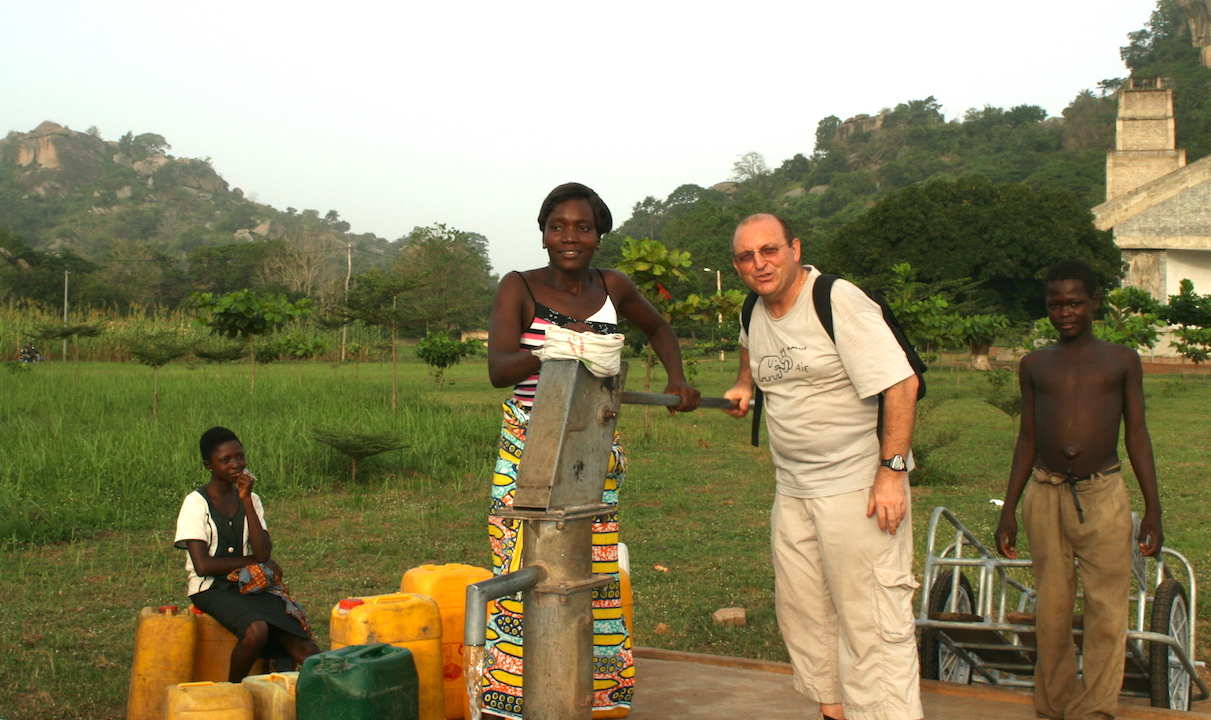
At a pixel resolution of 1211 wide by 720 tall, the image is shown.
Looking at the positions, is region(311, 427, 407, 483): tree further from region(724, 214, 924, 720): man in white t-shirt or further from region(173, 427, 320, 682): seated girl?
region(724, 214, 924, 720): man in white t-shirt

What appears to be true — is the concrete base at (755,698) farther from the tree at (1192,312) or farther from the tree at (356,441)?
the tree at (1192,312)

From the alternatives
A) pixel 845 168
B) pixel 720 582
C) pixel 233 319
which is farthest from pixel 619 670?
pixel 845 168

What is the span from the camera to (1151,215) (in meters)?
32.4

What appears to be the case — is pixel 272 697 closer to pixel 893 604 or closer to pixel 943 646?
pixel 893 604

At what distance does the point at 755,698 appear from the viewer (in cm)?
349

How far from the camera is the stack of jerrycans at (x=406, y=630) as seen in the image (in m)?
3.09

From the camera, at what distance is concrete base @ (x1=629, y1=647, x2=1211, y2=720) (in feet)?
10.8

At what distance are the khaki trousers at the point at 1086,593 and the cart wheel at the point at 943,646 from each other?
456 millimetres

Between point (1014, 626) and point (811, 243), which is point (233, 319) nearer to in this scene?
point (1014, 626)

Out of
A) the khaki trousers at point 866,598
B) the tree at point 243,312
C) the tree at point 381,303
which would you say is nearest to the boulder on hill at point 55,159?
the tree at point 243,312

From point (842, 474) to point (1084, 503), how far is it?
1.05 meters

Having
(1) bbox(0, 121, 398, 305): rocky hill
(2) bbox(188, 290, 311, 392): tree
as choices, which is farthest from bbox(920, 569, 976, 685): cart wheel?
(1) bbox(0, 121, 398, 305): rocky hill

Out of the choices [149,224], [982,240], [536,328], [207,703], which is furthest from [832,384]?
[149,224]

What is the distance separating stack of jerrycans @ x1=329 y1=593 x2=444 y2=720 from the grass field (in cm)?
140
